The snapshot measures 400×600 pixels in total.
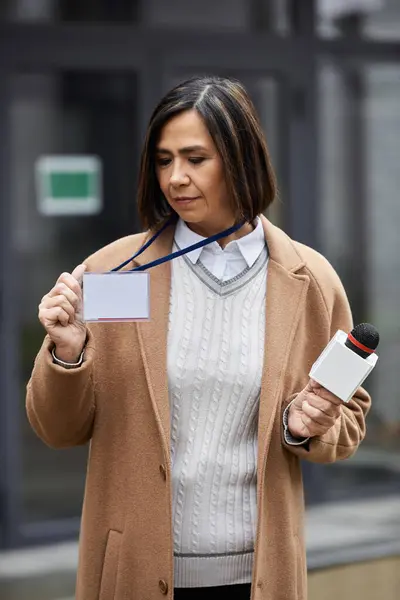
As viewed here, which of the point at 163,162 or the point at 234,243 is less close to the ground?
the point at 163,162

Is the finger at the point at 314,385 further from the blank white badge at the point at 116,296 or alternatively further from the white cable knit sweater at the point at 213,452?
the blank white badge at the point at 116,296

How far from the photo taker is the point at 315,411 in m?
2.78

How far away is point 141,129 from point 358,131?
4.20ft

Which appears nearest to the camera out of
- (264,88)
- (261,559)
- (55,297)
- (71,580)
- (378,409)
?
(55,297)

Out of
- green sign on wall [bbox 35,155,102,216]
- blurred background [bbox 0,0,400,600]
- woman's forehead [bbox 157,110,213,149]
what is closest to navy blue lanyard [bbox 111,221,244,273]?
woman's forehead [bbox 157,110,213,149]

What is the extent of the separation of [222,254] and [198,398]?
0.34 meters

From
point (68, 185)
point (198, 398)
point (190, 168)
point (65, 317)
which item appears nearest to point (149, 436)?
point (198, 398)

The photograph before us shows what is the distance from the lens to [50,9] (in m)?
6.19

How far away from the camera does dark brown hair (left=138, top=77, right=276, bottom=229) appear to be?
2799 mm

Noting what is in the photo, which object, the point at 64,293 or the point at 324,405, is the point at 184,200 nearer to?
the point at 64,293

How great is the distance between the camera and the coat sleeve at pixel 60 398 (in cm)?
274

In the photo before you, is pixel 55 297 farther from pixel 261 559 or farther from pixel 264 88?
pixel 264 88

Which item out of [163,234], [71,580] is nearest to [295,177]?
[71,580]

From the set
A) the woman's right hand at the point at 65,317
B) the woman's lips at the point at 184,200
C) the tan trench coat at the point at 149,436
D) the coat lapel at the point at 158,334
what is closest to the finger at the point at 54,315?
the woman's right hand at the point at 65,317
